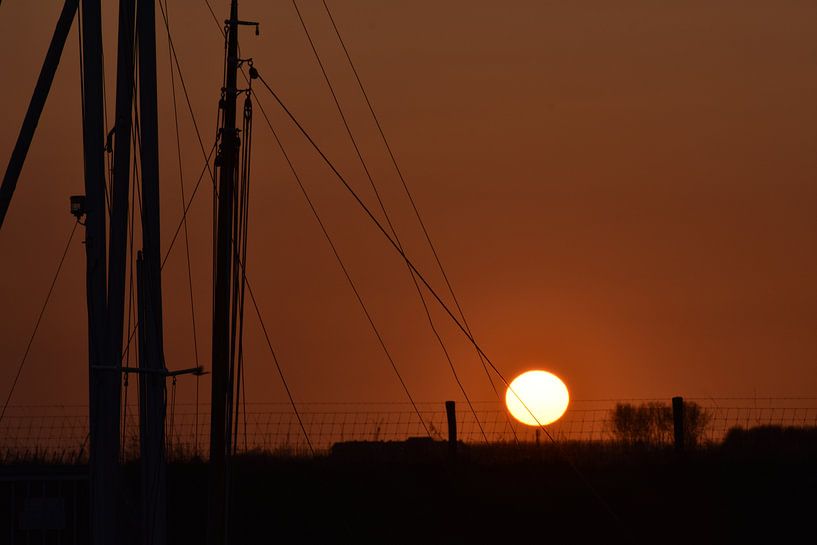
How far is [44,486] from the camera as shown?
25.0 metres

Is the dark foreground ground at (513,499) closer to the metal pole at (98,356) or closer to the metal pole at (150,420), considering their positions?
the metal pole at (150,420)

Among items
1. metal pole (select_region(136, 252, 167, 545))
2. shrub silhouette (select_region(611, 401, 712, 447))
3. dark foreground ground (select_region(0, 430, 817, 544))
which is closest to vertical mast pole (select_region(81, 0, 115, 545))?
metal pole (select_region(136, 252, 167, 545))

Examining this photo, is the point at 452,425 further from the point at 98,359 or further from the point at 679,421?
the point at 98,359

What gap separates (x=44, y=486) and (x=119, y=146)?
759 centimetres

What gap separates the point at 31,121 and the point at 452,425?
14.0 meters

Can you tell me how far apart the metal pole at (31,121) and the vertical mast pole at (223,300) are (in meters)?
2.44

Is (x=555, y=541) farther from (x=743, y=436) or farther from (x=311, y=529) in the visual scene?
(x=743, y=436)

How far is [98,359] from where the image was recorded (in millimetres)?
19047

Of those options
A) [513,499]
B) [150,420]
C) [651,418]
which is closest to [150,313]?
[150,420]

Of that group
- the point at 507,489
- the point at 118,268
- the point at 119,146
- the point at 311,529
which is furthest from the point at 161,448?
the point at 507,489

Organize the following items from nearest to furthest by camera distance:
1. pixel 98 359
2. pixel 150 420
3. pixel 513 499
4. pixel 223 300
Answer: pixel 98 359 → pixel 150 420 → pixel 223 300 → pixel 513 499

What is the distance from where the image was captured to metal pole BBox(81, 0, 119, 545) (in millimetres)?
18859

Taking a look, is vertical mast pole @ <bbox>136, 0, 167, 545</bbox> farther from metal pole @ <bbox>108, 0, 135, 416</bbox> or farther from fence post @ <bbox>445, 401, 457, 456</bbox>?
fence post @ <bbox>445, 401, 457, 456</bbox>

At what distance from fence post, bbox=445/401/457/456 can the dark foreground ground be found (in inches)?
11.4
